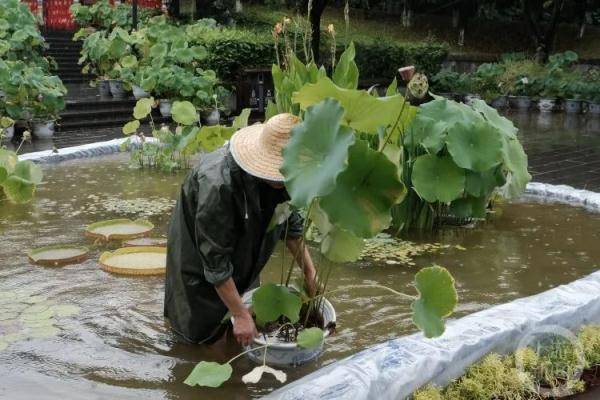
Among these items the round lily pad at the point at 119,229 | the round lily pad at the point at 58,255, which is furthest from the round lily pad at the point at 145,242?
the round lily pad at the point at 58,255

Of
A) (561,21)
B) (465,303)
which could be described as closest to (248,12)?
(561,21)

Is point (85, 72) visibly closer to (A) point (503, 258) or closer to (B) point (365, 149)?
(A) point (503, 258)

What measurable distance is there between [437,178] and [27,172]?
3.14m

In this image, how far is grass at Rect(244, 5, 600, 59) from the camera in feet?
74.1

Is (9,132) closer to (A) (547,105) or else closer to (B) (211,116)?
(B) (211,116)

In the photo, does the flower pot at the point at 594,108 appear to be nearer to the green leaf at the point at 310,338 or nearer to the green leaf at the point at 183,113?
the green leaf at the point at 183,113

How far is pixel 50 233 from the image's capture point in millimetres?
4957

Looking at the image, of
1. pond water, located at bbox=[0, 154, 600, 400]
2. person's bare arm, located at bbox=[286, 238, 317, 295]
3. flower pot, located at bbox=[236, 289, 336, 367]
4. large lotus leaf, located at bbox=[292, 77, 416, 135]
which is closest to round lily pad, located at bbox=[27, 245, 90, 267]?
pond water, located at bbox=[0, 154, 600, 400]

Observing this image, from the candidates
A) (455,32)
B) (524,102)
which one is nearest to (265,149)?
(524,102)

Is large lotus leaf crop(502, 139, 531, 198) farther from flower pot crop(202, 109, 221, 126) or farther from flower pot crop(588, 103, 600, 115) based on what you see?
flower pot crop(588, 103, 600, 115)

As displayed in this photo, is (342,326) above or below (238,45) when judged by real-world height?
below

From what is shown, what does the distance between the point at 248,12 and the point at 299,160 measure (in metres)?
20.5

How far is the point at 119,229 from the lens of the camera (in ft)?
16.4

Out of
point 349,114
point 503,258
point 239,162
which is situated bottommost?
point 503,258
